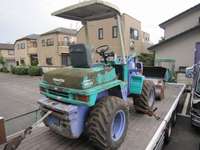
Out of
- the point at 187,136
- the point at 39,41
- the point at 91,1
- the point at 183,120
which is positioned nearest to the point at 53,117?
the point at 91,1

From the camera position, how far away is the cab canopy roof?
8.64 ft

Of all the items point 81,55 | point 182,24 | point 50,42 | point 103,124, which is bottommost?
point 103,124

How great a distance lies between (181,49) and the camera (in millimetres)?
11547

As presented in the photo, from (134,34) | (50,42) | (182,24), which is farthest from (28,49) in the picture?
(182,24)

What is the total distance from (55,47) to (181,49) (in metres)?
16.1

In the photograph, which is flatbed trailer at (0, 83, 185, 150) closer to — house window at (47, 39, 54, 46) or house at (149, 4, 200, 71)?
house at (149, 4, 200, 71)

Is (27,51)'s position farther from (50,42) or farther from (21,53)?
(50,42)

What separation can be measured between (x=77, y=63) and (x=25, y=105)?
18.9 ft

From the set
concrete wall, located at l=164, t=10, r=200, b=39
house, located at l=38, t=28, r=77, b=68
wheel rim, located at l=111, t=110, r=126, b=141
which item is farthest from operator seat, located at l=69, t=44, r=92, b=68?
house, located at l=38, t=28, r=77, b=68

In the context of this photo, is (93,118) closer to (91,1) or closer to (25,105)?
(91,1)

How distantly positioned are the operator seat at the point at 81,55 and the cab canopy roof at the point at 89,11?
69 centimetres

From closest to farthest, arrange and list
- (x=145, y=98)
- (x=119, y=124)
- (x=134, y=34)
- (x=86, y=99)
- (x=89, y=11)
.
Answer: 1. (x=86, y=99)
2. (x=119, y=124)
3. (x=89, y=11)
4. (x=145, y=98)
5. (x=134, y=34)

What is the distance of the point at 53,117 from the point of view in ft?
8.18

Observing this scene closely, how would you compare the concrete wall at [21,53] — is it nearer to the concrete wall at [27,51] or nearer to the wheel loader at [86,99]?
the concrete wall at [27,51]
